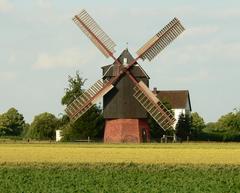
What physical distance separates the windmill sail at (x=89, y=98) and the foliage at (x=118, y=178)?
109ft

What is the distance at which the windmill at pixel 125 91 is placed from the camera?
211 feet

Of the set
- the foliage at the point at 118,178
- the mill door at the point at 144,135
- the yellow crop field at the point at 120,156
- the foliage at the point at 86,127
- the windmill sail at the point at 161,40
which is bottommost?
the foliage at the point at 118,178

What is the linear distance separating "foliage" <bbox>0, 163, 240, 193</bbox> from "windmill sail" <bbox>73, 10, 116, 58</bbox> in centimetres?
3360

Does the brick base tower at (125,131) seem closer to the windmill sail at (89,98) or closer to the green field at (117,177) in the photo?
the windmill sail at (89,98)

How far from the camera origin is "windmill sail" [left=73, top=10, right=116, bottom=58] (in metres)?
64.8

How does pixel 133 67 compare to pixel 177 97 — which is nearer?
pixel 133 67

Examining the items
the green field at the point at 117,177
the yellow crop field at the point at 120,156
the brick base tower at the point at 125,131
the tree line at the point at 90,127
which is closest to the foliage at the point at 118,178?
the green field at the point at 117,177

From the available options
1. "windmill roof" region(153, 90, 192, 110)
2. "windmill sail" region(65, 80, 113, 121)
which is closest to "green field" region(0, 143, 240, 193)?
"windmill sail" region(65, 80, 113, 121)

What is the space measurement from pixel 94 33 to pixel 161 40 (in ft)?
19.9

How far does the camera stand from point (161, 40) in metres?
65.1

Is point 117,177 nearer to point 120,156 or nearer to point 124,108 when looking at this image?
point 120,156

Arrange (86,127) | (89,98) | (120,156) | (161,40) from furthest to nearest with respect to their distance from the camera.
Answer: (86,127), (89,98), (161,40), (120,156)

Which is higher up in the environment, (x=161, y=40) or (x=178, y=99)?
(x=178, y=99)

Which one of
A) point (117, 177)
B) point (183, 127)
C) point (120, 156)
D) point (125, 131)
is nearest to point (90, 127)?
point (125, 131)
